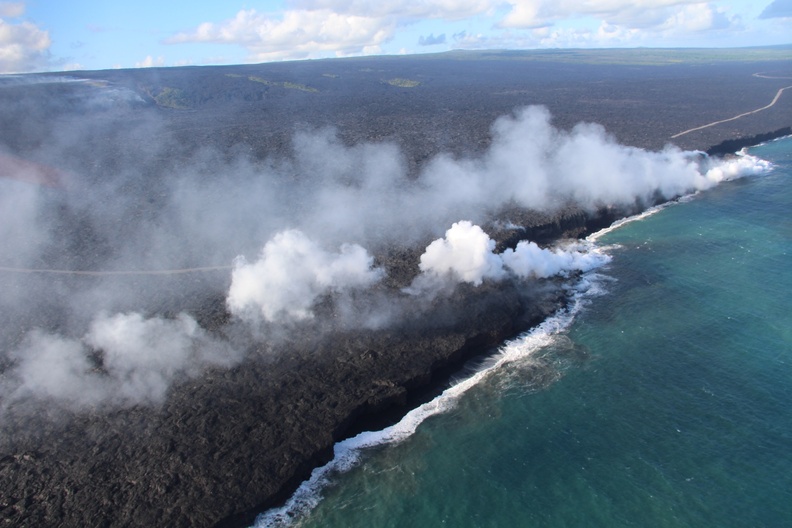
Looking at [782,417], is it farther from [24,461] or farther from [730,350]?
[24,461]

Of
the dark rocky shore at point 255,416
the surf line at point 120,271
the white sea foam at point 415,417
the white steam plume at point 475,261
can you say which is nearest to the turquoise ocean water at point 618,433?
the white sea foam at point 415,417

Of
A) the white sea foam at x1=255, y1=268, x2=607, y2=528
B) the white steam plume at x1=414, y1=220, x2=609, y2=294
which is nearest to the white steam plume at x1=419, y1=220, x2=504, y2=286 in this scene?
the white steam plume at x1=414, y1=220, x2=609, y2=294

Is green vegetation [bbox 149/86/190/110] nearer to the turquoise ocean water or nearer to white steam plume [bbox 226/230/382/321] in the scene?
white steam plume [bbox 226/230/382/321]

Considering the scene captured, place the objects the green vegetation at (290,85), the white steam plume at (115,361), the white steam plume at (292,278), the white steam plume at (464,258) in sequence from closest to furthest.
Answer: the white steam plume at (115,361), the white steam plume at (292,278), the white steam plume at (464,258), the green vegetation at (290,85)

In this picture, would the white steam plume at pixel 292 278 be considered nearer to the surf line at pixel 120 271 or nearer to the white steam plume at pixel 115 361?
the surf line at pixel 120 271

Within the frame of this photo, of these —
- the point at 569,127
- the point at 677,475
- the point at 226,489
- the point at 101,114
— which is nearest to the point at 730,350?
the point at 677,475
